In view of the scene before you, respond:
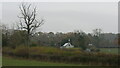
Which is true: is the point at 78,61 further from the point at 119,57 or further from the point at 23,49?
the point at 23,49

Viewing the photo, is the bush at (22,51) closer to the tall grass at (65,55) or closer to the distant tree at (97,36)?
the tall grass at (65,55)

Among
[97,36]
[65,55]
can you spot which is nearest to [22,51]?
[65,55]

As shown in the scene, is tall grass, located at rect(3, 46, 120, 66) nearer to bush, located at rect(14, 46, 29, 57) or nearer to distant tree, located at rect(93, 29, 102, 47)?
bush, located at rect(14, 46, 29, 57)

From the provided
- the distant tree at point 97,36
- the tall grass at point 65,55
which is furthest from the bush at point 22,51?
the distant tree at point 97,36

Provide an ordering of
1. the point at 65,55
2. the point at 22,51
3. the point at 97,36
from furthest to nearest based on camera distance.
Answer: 1. the point at 97,36
2. the point at 22,51
3. the point at 65,55

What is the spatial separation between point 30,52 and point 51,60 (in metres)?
4.64

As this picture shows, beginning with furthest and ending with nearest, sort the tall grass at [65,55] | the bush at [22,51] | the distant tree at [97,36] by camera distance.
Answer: the distant tree at [97,36] < the bush at [22,51] < the tall grass at [65,55]

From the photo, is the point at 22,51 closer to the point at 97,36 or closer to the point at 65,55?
the point at 65,55

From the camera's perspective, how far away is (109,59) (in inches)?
976

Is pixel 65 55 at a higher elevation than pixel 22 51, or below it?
below

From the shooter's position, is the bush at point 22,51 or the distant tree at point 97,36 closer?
the bush at point 22,51

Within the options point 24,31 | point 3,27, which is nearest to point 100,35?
point 24,31

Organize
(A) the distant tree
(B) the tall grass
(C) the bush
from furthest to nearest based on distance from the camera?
(A) the distant tree < (C) the bush < (B) the tall grass

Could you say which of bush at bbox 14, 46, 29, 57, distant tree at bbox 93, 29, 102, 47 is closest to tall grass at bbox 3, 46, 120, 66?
bush at bbox 14, 46, 29, 57
